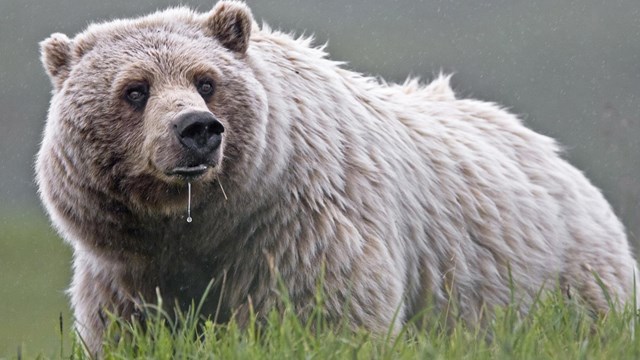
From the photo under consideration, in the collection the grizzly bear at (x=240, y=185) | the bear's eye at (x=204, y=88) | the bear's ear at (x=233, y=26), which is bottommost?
the grizzly bear at (x=240, y=185)

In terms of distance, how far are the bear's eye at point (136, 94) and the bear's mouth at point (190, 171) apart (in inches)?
14.6

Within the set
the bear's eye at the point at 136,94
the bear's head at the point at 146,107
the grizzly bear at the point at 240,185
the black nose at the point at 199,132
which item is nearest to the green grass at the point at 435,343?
the grizzly bear at the point at 240,185

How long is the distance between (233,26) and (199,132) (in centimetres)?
80

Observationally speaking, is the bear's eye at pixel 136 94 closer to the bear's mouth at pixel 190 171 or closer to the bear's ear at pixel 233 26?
the bear's mouth at pixel 190 171

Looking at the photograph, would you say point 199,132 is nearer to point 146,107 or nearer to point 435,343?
point 146,107

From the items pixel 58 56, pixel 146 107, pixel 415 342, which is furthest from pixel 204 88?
pixel 415 342

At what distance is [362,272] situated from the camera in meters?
6.47

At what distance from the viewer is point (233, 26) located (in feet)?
22.0

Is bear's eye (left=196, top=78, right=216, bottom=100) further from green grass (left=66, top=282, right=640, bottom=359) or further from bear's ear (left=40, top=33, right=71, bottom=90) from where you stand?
green grass (left=66, top=282, right=640, bottom=359)

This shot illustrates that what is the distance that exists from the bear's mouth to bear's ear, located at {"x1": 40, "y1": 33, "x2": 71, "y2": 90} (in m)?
0.82

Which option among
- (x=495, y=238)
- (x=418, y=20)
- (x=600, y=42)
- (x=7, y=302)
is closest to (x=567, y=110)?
(x=600, y=42)

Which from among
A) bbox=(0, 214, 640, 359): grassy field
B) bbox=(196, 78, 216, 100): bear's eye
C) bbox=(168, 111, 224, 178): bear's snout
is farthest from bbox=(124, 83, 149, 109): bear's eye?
bbox=(0, 214, 640, 359): grassy field

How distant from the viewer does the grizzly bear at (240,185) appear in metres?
6.39

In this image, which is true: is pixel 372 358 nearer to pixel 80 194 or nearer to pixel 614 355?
pixel 614 355
